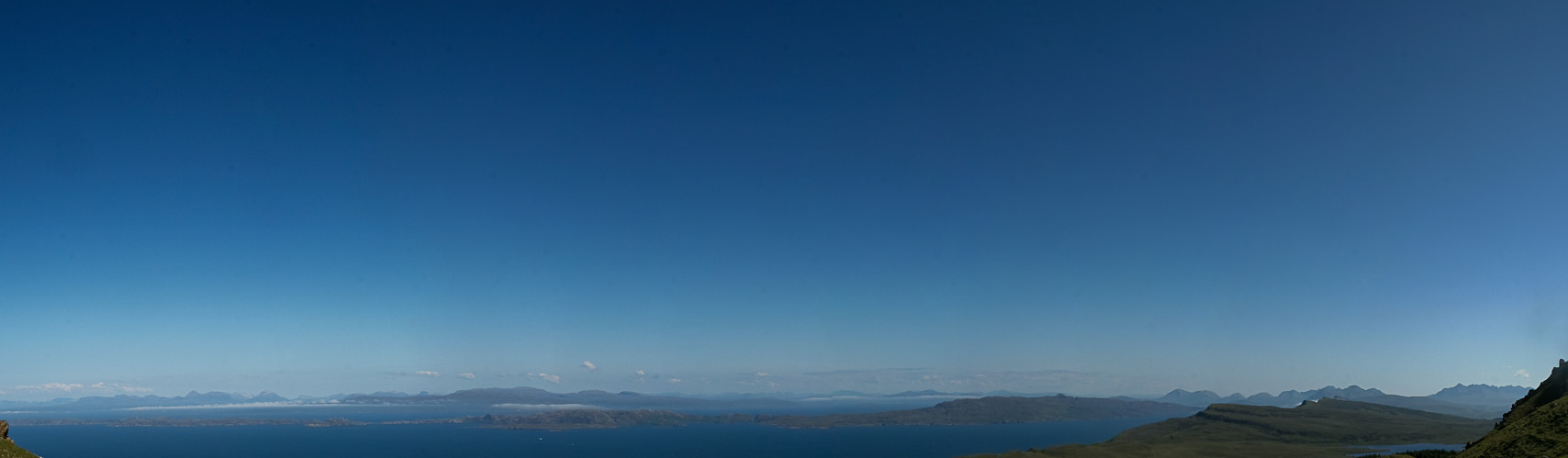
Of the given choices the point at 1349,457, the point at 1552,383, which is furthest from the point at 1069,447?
the point at 1552,383

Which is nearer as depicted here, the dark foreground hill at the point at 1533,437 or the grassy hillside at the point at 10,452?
the grassy hillside at the point at 10,452

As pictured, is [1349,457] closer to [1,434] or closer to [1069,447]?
[1069,447]

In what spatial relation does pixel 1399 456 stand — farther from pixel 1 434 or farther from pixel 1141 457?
pixel 1 434

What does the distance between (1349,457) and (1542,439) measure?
160 meters

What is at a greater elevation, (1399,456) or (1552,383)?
(1552,383)

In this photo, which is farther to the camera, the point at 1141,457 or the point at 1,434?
the point at 1141,457

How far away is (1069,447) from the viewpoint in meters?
200

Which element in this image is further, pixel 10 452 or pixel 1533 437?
pixel 1533 437

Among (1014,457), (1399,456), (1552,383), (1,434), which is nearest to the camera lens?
(1,434)

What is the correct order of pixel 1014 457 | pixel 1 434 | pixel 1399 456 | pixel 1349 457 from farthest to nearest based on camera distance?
1. pixel 1349 457
2. pixel 1014 457
3. pixel 1399 456
4. pixel 1 434

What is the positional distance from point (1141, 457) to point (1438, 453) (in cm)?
7989

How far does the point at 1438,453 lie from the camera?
11556 cm

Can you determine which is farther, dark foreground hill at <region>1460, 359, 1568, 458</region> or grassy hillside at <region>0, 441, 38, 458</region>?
dark foreground hill at <region>1460, 359, 1568, 458</region>

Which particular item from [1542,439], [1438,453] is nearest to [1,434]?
[1542,439]
